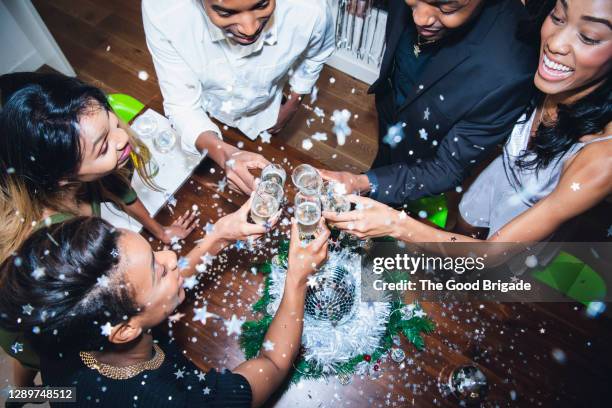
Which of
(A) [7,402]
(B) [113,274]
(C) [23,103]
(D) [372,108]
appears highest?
(C) [23,103]

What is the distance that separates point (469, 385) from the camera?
6.07 ft

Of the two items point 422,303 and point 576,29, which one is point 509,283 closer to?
point 422,303

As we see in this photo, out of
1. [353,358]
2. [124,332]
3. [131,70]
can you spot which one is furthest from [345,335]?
[131,70]

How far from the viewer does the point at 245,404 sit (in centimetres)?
160

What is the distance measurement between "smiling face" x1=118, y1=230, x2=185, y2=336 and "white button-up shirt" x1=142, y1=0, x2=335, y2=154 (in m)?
0.89

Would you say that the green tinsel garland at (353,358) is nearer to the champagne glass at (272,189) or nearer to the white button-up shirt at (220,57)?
the champagne glass at (272,189)

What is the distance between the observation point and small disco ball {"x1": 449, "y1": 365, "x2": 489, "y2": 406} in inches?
72.7

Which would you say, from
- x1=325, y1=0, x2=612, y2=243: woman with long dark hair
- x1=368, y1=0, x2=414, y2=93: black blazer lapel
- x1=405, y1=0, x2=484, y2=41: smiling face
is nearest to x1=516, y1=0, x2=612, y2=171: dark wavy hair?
x1=325, y1=0, x2=612, y2=243: woman with long dark hair

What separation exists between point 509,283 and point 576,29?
1.22 m

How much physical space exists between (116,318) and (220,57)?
1527mm

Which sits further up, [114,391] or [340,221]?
[340,221]

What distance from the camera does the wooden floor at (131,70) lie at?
3924 mm

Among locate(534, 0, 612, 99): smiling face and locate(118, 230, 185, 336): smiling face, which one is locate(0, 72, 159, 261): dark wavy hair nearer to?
locate(118, 230, 185, 336): smiling face

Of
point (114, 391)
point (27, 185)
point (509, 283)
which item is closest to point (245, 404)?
point (114, 391)
